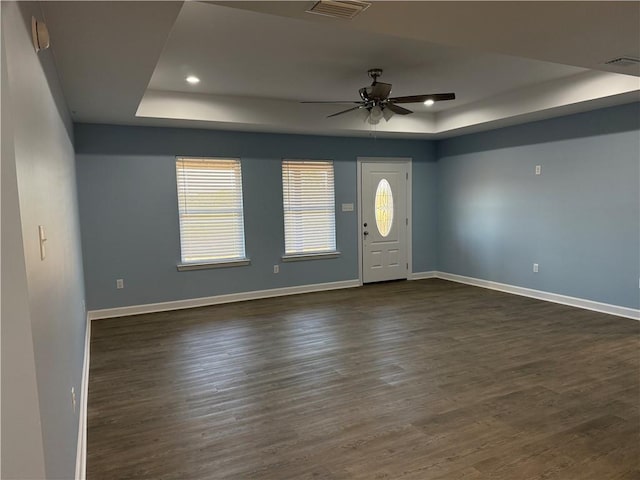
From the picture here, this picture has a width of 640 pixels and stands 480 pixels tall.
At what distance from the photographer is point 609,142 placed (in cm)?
484

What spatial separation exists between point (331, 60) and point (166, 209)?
2988 millimetres

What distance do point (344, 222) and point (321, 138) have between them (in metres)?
1.38

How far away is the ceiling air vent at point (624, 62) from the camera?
123 inches

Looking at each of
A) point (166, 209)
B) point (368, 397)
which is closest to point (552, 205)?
point (368, 397)

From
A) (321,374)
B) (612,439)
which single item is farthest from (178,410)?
(612,439)

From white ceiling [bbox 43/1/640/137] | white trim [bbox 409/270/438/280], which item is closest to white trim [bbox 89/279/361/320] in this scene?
white trim [bbox 409/270/438/280]

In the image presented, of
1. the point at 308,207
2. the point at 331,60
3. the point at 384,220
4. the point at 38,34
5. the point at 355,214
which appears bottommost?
the point at 384,220

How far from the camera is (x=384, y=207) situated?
7109mm

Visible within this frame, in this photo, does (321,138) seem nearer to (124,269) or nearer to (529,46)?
(124,269)

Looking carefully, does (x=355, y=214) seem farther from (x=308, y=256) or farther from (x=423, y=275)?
(x=423, y=275)

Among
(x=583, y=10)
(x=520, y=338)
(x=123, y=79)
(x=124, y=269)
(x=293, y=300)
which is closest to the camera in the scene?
(x=583, y=10)

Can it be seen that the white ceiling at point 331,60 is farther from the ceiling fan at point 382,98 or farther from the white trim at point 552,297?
the white trim at point 552,297

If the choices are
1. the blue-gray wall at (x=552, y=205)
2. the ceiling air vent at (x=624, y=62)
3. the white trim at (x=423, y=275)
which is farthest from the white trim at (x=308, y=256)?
the ceiling air vent at (x=624, y=62)

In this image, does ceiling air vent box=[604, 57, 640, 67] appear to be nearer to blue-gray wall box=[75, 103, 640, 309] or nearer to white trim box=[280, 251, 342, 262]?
blue-gray wall box=[75, 103, 640, 309]
